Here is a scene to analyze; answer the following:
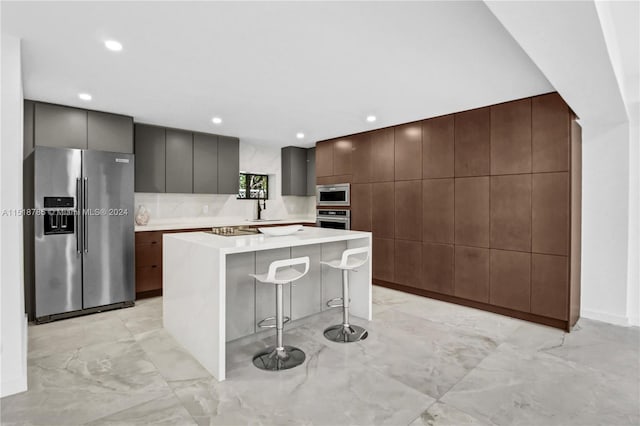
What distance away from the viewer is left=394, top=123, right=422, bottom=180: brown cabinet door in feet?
14.6

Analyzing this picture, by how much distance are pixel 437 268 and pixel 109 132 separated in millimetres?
4315

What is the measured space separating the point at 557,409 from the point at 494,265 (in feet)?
6.15

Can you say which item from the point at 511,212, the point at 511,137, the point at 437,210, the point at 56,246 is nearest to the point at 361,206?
the point at 437,210

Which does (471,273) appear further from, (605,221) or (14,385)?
(14,385)

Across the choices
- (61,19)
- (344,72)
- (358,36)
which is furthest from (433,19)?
(61,19)

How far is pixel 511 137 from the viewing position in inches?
142

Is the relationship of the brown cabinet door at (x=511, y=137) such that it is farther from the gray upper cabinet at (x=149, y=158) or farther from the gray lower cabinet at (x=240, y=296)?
the gray upper cabinet at (x=149, y=158)

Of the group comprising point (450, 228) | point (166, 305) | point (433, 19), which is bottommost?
point (166, 305)

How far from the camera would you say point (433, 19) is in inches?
79.7

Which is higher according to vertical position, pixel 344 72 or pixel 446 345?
pixel 344 72

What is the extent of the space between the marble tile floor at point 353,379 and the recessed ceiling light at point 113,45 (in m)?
2.32

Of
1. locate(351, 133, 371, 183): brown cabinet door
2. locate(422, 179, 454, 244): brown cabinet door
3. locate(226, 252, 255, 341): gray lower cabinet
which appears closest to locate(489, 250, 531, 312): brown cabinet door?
locate(422, 179, 454, 244): brown cabinet door

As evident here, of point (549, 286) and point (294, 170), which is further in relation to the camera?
point (294, 170)

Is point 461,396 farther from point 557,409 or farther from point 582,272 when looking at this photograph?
point 582,272
